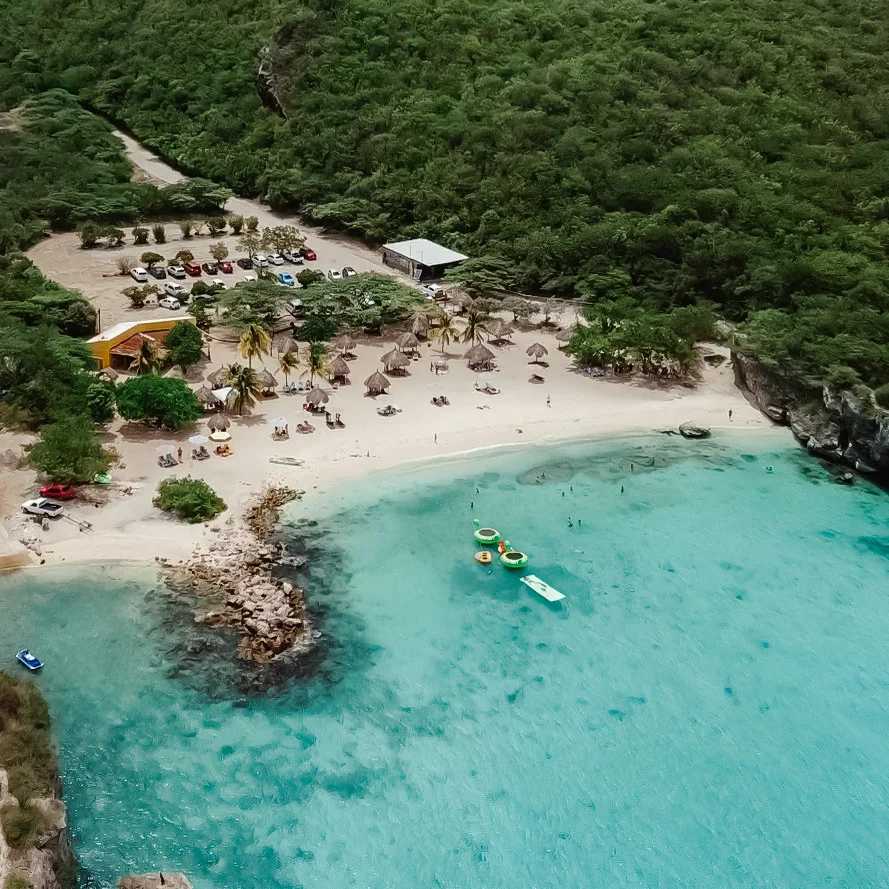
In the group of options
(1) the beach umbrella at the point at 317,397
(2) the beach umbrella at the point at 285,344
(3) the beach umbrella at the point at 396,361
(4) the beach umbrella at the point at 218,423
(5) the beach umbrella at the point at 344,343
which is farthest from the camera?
(5) the beach umbrella at the point at 344,343

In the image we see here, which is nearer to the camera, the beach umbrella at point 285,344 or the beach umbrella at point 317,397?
the beach umbrella at point 317,397

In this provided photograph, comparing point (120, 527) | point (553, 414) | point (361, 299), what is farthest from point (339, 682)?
point (361, 299)

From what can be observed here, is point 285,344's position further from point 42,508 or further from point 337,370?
point 42,508


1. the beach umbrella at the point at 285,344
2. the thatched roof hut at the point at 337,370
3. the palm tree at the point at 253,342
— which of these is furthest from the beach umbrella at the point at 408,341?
the palm tree at the point at 253,342

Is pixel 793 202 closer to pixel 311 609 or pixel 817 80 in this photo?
pixel 817 80

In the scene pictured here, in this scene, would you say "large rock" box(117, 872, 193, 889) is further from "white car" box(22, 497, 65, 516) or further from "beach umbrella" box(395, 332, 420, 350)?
"beach umbrella" box(395, 332, 420, 350)

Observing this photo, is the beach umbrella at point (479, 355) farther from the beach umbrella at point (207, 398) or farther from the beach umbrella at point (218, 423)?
the beach umbrella at point (218, 423)
